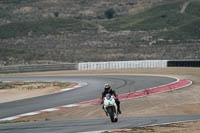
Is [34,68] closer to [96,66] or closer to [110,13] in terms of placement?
[96,66]

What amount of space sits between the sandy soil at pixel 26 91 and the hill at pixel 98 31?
111 ft

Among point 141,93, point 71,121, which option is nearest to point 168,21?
point 141,93

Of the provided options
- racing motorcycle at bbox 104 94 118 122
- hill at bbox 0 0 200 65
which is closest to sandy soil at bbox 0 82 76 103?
racing motorcycle at bbox 104 94 118 122

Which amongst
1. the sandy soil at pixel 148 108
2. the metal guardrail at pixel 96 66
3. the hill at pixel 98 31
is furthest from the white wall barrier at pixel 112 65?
the sandy soil at pixel 148 108

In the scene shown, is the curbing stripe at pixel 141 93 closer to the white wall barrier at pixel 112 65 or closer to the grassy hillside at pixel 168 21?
the white wall barrier at pixel 112 65

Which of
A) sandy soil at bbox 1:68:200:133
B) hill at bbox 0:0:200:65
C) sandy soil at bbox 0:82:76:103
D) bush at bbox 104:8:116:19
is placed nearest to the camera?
sandy soil at bbox 1:68:200:133

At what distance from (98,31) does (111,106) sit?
274 feet

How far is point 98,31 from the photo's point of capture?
104 metres

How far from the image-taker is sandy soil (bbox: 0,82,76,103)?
32.4m

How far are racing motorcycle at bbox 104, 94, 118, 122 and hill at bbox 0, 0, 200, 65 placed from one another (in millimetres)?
52337

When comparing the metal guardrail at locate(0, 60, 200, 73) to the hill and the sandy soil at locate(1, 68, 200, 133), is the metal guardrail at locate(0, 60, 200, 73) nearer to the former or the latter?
the hill

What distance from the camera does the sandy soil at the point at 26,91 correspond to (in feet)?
106

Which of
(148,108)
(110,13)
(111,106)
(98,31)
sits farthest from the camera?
(110,13)

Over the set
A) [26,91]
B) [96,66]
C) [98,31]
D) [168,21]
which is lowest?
[96,66]
